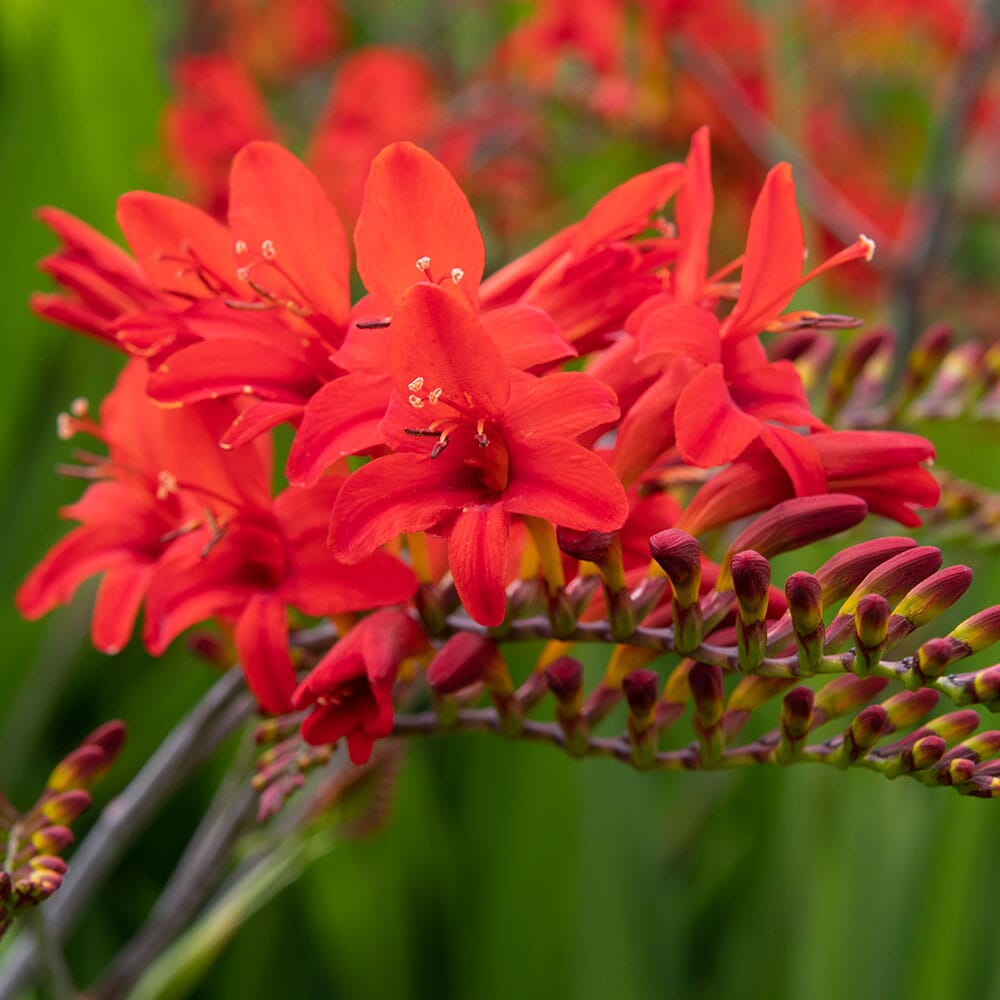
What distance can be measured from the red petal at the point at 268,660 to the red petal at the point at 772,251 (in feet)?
0.78

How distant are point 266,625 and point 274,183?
0.20 m

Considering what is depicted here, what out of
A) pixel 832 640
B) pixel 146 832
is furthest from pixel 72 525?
pixel 832 640

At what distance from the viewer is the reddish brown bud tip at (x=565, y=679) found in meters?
0.53

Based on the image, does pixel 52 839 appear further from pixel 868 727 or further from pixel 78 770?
pixel 868 727

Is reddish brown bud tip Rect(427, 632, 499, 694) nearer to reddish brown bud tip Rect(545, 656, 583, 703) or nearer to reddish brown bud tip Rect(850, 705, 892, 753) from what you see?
reddish brown bud tip Rect(545, 656, 583, 703)

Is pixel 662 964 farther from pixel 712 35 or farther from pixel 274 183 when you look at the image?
pixel 712 35

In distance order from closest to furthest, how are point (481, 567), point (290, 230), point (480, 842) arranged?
point (481, 567), point (290, 230), point (480, 842)

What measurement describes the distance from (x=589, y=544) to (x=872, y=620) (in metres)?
0.11

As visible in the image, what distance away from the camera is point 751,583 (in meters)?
0.47

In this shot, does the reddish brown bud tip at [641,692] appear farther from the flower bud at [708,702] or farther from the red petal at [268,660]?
the red petal at [268,660]

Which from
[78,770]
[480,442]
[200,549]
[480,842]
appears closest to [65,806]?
[78,770]

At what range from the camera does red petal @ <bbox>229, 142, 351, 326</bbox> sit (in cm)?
55

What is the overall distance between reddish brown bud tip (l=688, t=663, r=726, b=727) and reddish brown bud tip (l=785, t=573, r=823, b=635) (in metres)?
0.06

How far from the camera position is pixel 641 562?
562 millimetres
